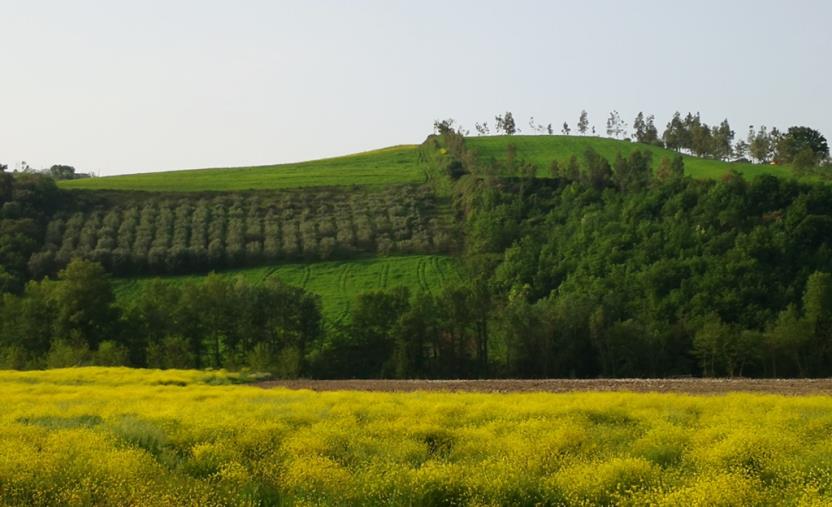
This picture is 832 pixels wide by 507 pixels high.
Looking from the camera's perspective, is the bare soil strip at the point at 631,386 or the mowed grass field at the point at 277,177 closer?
the bare soil strip at the point at 631,386

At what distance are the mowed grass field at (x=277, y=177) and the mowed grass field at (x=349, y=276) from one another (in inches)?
1492

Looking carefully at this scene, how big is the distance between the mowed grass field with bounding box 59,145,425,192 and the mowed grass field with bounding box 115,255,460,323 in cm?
3788

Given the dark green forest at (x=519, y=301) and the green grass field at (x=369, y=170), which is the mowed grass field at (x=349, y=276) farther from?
the green grass field at (x=369, y=170)

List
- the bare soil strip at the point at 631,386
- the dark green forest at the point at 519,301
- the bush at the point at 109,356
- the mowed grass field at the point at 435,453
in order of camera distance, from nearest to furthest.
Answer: the mowed grass field at the point at 435,453, the bare soil strip at the point at 631,386, the bush at the point at 109,356, the dark green forest at the point at 519,301

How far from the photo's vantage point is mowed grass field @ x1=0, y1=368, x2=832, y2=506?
39.7 ft

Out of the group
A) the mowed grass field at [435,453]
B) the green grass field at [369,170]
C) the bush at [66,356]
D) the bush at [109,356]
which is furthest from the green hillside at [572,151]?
the mowed grass field at [435,453]

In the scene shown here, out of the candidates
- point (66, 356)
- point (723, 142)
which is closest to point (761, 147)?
point (723, 142)

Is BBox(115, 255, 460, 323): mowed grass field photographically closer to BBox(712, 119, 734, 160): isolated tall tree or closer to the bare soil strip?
the bare soil strip

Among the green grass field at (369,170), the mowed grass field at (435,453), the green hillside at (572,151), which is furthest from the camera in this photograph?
the green hillside at (572,151)

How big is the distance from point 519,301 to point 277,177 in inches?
3343

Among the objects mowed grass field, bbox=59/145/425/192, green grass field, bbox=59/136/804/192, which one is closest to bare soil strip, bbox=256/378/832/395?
green grass field, bbox=59/136/804/192

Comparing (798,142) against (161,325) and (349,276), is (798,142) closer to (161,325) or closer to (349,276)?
(349,276)

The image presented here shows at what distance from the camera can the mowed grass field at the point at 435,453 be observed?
39.7ft

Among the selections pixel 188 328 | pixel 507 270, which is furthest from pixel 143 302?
pixel 507 270
